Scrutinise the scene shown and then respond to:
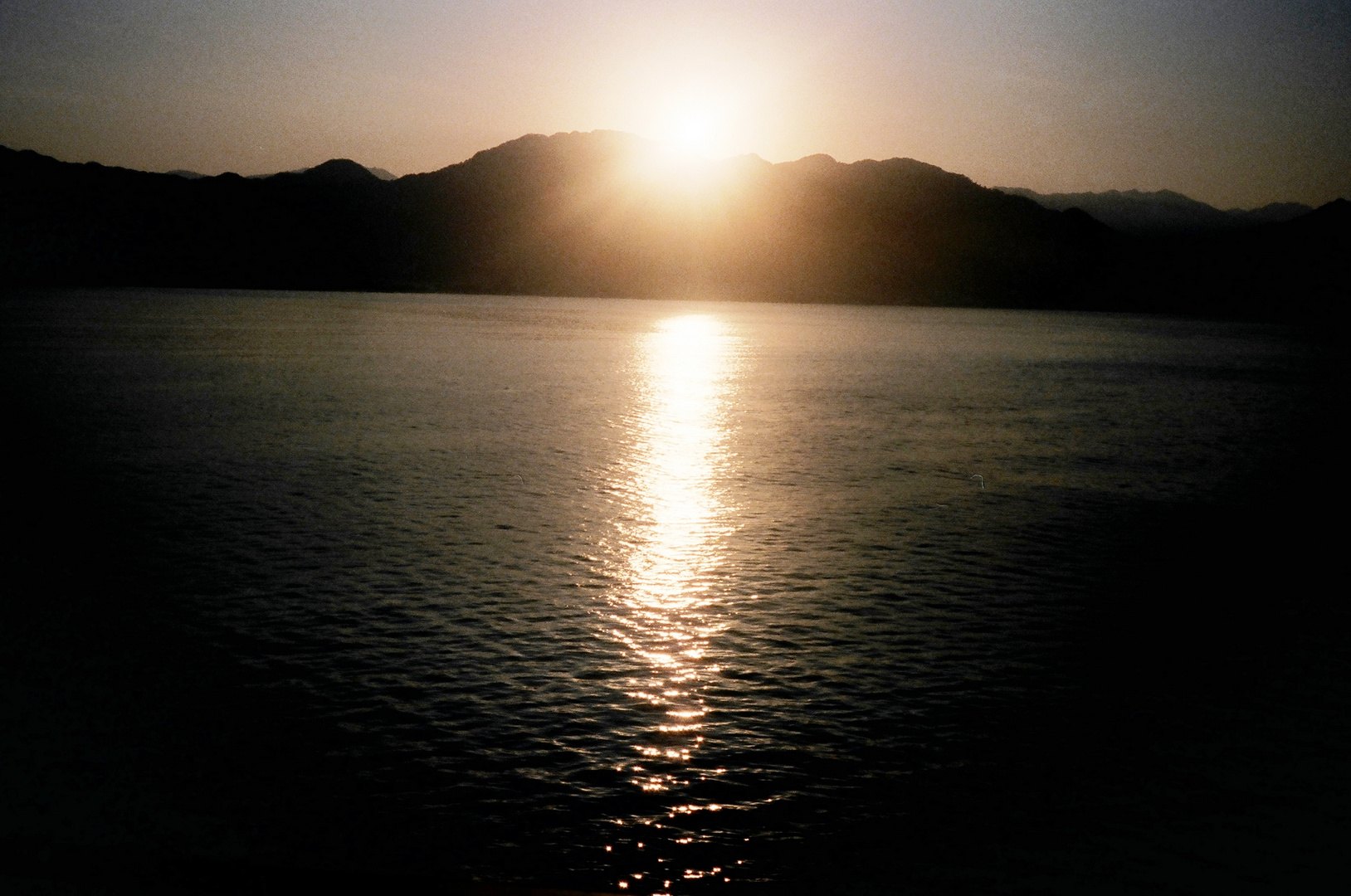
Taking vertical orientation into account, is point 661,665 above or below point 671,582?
below

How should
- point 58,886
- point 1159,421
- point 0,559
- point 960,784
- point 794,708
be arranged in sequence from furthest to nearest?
point 1159,421 → point 0,559 → point 794,708 → point 960,784 → point 58,886

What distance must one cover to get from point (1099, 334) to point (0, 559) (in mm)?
185282

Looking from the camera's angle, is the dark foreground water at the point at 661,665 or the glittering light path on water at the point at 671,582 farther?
the glittering light path on water at the point at 671,582

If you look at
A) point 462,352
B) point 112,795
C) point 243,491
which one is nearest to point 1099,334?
point 462,352

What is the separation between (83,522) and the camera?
2422 centimetres

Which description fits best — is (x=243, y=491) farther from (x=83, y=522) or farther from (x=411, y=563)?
(x=411, y=563)

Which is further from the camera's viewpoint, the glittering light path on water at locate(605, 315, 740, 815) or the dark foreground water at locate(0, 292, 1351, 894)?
the glittering light path on water at locate(605, 315, 740, 815)

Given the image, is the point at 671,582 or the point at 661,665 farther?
the point at 671,582

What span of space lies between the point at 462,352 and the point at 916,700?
76.5m

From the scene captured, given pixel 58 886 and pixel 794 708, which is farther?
pixel 794 708

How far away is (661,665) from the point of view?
53.7 feet

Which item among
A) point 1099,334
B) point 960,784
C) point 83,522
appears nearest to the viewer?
point 960,784

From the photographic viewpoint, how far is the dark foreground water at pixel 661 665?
1132 cm

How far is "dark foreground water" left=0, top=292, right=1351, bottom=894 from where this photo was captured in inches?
446
